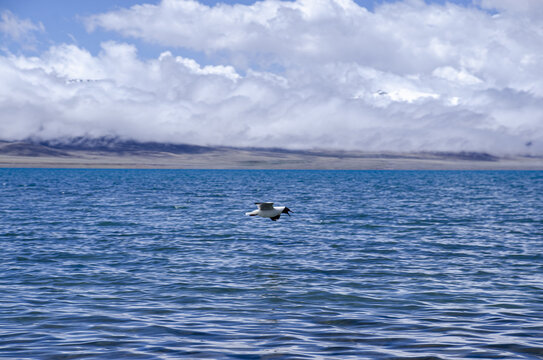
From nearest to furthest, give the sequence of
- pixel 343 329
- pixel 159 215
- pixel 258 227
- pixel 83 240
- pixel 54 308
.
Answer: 1. pixel 343 329
2. pixel 54 308
3. pixel 83 240
4. pixel 258 227
5. pixel 159 215

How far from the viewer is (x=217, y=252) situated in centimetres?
3522

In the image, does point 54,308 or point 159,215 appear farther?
point 159,215

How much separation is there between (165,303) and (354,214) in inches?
1738

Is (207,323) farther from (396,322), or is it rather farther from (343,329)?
(396,322)

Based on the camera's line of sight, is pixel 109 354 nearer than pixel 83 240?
Yes

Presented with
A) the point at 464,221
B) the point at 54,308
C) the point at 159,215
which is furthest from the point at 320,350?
the point at 159,215

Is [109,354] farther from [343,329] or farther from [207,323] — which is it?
[343,329]

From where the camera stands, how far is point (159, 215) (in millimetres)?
61938

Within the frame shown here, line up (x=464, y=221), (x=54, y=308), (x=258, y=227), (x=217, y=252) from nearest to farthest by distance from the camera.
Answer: (x=54, y=308) < (x=217, y=252) < (x=258, y=227) < (x=464, y=221)

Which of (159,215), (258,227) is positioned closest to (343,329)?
(258,227)

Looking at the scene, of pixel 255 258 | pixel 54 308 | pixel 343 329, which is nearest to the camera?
pixel 343 329

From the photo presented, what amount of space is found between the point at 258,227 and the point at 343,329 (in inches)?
1262

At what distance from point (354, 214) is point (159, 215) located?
19.7 meters

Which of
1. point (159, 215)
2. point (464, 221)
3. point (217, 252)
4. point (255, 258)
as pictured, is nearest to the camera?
point (255, 258)
